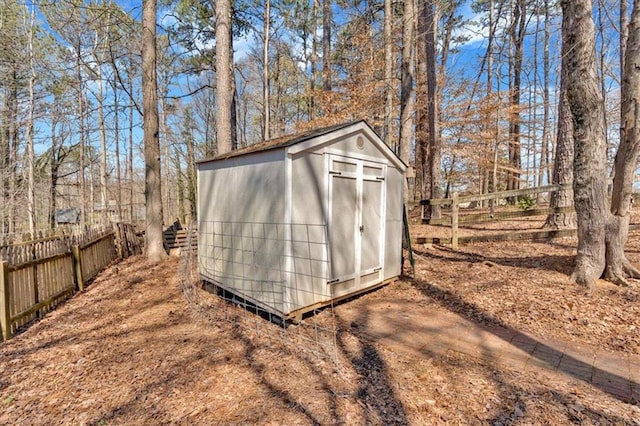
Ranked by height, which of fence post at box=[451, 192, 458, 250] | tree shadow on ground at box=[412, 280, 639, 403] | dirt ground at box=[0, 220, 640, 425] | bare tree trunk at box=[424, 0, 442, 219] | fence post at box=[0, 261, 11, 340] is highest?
bare tree trunk at box=[424, 0, 442, 219]

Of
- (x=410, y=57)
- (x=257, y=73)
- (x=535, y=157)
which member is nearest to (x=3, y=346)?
(x=410, y=57)

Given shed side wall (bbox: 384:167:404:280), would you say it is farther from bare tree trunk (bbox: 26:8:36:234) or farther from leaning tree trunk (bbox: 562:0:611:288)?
bare tree trunk (bbox: 26:8:36:234)

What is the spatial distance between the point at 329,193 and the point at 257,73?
16.1 meters

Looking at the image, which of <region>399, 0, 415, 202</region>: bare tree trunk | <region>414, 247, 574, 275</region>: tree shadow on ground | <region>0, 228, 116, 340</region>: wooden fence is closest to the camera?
<region>0, 228, 116, 340</region>: wooden fence

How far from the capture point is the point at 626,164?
13.7 feet

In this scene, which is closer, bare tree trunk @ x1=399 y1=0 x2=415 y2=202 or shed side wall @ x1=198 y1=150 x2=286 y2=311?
shed side wall @ x1=198 y1=150 x2=286 y2=311

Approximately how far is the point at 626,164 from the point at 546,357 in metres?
3.14

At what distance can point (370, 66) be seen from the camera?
1004 cm

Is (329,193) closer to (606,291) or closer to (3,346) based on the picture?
(606,291)

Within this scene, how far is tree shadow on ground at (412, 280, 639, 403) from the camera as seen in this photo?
2354 millimetres

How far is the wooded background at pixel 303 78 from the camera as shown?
8.94m

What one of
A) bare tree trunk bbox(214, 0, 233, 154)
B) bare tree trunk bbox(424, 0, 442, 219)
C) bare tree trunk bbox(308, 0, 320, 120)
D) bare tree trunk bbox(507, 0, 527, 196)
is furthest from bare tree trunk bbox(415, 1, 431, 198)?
bare tree trunk bbox(214, 0, 233, 154)

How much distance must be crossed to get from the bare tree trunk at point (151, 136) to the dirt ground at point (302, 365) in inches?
101

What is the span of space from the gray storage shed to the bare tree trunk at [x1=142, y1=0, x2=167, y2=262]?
2.86m
